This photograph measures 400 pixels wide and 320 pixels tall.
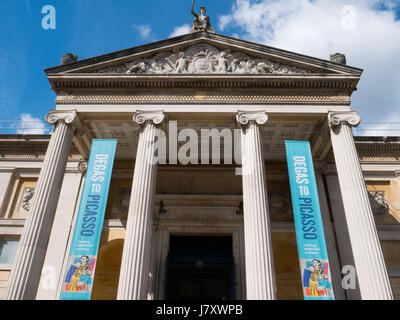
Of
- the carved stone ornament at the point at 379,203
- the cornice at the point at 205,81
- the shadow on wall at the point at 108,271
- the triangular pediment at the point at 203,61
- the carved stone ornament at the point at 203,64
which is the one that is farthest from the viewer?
the carved stone ornament at the point at 379,203

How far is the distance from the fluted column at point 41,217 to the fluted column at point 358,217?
923 cm

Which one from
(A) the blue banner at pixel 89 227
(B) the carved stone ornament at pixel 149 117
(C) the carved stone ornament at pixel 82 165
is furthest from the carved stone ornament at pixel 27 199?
(B) the carved stone ornament at pixel 149 117

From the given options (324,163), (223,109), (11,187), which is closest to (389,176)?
(324,163)

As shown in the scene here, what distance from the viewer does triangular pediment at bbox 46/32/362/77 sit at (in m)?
12.3

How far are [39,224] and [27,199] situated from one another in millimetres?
5447

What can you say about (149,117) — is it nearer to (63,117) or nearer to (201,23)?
(63,117)

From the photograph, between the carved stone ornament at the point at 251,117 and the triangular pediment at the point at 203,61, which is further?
the triangular pediment at the point at 203,61

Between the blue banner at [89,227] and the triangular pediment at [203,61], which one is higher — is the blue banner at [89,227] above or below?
below

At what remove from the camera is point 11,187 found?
1491cm

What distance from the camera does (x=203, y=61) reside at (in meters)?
12.8

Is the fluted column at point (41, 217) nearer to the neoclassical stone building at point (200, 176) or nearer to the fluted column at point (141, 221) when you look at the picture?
the neoclassical stone building at point (200, 176)

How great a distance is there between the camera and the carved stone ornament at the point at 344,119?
11494 mm

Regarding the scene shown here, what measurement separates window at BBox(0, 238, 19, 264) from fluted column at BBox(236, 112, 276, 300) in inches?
386

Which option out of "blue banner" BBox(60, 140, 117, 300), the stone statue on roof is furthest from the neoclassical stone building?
the stone statue on roof
